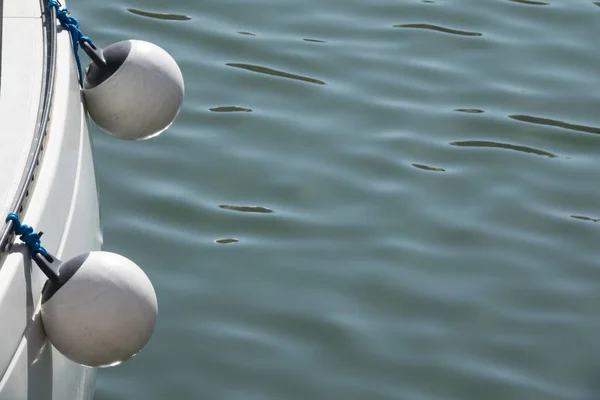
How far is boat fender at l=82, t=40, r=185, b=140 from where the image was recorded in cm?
256

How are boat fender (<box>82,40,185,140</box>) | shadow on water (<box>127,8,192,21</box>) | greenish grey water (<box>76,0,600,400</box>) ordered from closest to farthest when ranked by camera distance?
boat fender (<box>82,40,185,140</box>), greenish grey water (<box>76,0,600,400</box>), shadow on water (<box>127,8,192,21</box>)

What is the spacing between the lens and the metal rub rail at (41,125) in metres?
2.07

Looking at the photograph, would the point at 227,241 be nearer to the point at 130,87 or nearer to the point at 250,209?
the point at 250,209

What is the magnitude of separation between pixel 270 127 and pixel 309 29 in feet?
2.45

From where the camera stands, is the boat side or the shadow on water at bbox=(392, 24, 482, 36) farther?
the shadow on water at bbox=(392, 24, 482, 36)

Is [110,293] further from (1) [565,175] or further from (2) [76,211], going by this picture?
(1) [565,175]

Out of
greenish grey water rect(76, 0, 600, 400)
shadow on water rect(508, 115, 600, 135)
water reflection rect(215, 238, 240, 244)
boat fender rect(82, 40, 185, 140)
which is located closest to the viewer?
boat fender rect(82, 40, 185, 140)

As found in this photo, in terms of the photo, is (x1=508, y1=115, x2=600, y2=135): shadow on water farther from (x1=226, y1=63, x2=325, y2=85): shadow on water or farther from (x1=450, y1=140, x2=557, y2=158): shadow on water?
(x1=226, y1=63, x2=325, y2=85): shadow on water

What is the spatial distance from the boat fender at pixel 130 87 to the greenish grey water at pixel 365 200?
0.74 meters

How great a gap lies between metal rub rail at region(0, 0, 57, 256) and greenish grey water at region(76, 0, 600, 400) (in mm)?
931

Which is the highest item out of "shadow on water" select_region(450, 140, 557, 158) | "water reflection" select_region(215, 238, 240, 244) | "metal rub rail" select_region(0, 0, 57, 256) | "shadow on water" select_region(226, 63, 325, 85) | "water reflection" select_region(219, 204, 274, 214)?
"metal rub rail" select_region(0, 0, 57, 256)

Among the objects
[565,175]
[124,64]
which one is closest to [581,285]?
[565,175]

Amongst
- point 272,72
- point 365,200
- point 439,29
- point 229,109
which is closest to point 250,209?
point 365,200

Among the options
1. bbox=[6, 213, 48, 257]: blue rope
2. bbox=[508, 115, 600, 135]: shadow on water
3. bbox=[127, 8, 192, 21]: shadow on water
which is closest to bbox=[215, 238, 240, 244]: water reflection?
bbox=[508, 115, 600, 135]: shadow on water
